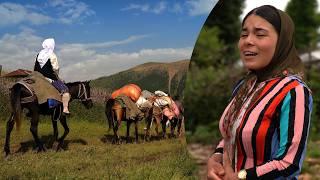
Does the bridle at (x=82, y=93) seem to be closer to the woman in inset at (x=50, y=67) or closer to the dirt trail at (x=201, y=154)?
the woman in inset at (x=50, y=67)

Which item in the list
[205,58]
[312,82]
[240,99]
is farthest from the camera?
[205,58]

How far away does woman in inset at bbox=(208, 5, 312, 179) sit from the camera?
56.9 inches

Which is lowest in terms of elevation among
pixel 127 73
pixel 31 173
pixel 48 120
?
pixel 31 173

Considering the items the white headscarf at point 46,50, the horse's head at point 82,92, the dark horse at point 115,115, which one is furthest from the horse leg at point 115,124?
the white headscarf at point 46,50

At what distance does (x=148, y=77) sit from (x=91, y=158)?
0.74 meters

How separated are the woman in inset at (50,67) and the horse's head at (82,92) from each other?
4 cm

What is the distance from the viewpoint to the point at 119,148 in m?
4.66

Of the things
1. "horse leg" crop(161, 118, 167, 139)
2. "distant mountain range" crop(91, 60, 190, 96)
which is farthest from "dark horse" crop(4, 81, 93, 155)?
"horse leg" crop(161, 118, 167, 139)

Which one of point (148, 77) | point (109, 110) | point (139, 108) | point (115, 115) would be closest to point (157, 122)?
point (139, 108)

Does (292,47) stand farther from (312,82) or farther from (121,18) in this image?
(121,18)

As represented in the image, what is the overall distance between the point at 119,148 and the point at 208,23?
8.41ft

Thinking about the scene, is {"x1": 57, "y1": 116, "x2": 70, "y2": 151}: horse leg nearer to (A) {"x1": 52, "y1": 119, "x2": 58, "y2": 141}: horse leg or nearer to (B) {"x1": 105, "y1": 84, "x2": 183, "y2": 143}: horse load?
(A) {"x1": 52, "y1": 119, "x2": 58, "y2": 141}: horse leg

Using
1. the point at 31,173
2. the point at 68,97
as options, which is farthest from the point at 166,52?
the point at 31,173

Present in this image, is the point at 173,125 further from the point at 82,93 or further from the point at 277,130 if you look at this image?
the point at 277,130
